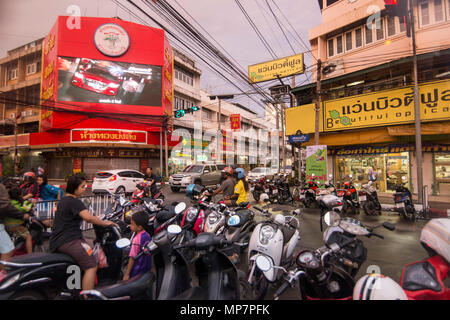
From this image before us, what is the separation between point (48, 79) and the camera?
874 inches

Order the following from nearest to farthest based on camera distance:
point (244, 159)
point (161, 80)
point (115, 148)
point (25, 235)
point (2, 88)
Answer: point (25, 235)
point (115, 148)
point (161, 80)
point (2, 88)
point (244, 159)

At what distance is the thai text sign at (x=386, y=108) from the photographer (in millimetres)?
9852

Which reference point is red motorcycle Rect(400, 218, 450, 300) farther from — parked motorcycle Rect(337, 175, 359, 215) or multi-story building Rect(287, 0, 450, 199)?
multi-story building Rect(287, 0, 450, 199)

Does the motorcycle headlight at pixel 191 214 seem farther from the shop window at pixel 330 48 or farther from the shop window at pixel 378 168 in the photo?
the shop window at pixel 330 48

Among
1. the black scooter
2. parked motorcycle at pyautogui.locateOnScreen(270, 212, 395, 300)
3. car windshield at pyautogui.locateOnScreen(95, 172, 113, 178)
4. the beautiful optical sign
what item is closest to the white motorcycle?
parked motorcycle at pyautogui.locateOnScreen(270, 212, 395, 300)

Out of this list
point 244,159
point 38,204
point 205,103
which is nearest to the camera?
point 38,204

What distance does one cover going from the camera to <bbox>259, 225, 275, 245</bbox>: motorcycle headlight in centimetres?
295

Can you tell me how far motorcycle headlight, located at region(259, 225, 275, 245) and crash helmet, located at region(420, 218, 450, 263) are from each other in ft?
5.12

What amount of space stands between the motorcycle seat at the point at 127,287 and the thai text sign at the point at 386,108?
12.8m

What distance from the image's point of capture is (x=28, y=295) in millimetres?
2150

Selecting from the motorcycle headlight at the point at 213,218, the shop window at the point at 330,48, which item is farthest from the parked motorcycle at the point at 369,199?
the shop window at the point at 330,48

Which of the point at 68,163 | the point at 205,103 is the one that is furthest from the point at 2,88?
the point at 205,103

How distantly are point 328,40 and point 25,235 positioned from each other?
697 inches

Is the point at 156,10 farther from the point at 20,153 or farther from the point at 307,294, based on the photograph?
the point at 20,153
